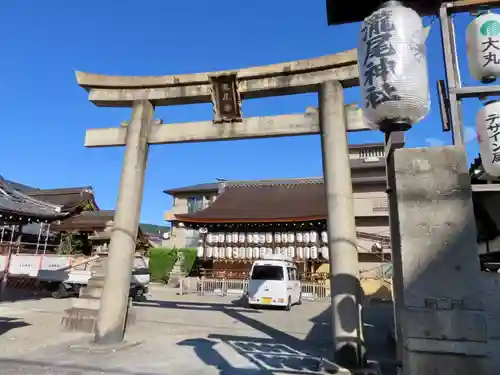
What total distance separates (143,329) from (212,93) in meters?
6.37

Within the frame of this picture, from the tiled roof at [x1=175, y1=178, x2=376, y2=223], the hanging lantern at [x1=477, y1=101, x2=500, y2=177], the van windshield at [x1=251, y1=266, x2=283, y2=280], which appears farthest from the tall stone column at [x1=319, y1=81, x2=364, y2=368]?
the tiled roof at [x1=175, y1=178, x2=376, y2=223]

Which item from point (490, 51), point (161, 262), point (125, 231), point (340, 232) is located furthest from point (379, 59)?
point (161, 262)

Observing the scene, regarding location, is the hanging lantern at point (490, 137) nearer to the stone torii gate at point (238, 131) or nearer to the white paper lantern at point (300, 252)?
the stone torii gate at point (238, 131)

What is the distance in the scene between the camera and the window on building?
35344mm

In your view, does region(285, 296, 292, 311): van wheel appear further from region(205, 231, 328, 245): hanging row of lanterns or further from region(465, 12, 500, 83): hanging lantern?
region(465, 12, 500, 83): hanging lantern

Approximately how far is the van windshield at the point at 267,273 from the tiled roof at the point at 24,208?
380 inches

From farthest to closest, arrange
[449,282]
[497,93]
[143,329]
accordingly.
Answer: [143,329]
[497,93]
[449,282]

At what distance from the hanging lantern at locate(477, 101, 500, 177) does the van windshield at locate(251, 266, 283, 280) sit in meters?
12.9

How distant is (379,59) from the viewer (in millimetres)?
3900

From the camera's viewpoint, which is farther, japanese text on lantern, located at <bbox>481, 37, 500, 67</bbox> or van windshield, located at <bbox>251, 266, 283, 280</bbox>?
van windshield, located at <bbox>251, 266, 283, 280</bbox>

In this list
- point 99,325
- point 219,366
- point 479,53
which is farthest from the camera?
point 99,325

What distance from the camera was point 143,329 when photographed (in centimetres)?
944

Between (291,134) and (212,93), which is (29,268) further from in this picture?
(291,134)

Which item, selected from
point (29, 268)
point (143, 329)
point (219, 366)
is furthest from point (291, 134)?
point (29, 268)
